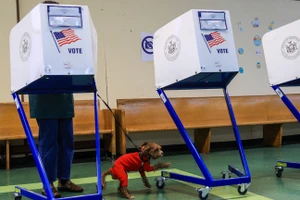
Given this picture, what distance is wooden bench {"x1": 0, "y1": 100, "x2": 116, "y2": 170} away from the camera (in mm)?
4740

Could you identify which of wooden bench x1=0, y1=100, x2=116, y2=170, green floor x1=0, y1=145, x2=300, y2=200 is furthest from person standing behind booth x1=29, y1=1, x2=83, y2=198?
wooden bench x1=0, y1=100, x2=116, y2=170

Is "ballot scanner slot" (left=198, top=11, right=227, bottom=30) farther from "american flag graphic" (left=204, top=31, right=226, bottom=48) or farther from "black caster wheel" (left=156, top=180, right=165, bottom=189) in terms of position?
"black caster wheel" (left=156, top=180, right=165, bottom=189)

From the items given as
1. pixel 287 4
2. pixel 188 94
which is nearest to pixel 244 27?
pixel 287 4

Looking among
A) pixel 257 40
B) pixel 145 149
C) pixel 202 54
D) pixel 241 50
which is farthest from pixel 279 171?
pixel 257 40

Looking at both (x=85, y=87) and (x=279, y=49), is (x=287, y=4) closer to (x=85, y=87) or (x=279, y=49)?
(x=279, y=49)

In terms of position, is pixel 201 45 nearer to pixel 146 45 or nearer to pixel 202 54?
pixel 202 54

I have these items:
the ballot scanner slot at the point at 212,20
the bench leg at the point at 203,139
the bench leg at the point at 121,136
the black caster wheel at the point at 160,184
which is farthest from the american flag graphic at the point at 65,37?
the bench leg at the point at 203,139

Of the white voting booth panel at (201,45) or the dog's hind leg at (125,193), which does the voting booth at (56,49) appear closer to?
the dog's hind leg at (125,193)

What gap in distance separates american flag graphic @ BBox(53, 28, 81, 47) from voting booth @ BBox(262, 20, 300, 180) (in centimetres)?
197

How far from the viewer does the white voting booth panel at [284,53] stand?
335cm

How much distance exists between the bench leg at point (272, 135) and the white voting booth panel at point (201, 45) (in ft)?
11.5

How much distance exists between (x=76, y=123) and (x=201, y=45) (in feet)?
9.64

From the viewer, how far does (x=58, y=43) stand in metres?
2.27

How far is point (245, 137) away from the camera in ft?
21.2
